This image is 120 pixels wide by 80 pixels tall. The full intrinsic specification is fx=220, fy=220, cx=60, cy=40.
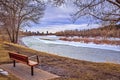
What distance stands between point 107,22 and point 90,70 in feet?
8.17

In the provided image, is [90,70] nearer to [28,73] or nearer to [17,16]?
[28,73]

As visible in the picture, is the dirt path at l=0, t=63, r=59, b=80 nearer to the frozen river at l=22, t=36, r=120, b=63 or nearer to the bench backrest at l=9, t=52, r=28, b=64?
the bench backrest at l=9, t=52, r=28, b=64

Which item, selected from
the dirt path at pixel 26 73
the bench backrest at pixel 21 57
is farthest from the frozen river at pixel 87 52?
the bench backrest at pixel 21 57

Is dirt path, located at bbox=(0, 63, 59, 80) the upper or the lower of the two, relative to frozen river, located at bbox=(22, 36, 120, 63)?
upper

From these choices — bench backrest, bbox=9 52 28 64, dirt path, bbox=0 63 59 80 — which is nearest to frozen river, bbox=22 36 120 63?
dirt path, bbox=0 63 59 80

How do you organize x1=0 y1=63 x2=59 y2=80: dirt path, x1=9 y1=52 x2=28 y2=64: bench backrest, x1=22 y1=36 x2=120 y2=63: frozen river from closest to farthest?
1. x1=0 y1=63 x2=59 y2=80: dirt path
2. x1=9 y1=52 x2=28 y2=64: bench backrest
3. x1=22 y1=36 x2=120 y2=63: frozen river

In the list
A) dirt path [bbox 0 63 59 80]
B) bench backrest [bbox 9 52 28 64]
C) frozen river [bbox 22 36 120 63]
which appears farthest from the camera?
frozen river [bbox 22 36 120 63]

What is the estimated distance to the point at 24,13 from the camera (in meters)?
26.5

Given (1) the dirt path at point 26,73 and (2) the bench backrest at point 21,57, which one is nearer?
(1) the dirt path at point 26,73

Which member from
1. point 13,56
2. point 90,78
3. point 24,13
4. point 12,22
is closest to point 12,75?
point 13,56

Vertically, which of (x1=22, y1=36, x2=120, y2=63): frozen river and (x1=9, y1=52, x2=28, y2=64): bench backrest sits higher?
(x1=9, y1=52, x2=28, y2=64): bench backrest

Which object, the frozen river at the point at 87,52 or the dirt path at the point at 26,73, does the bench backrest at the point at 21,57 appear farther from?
the frozen river at the point at 87,52

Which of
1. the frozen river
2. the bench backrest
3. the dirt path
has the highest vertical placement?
the bench backrest

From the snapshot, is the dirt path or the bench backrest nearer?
the dirt path
